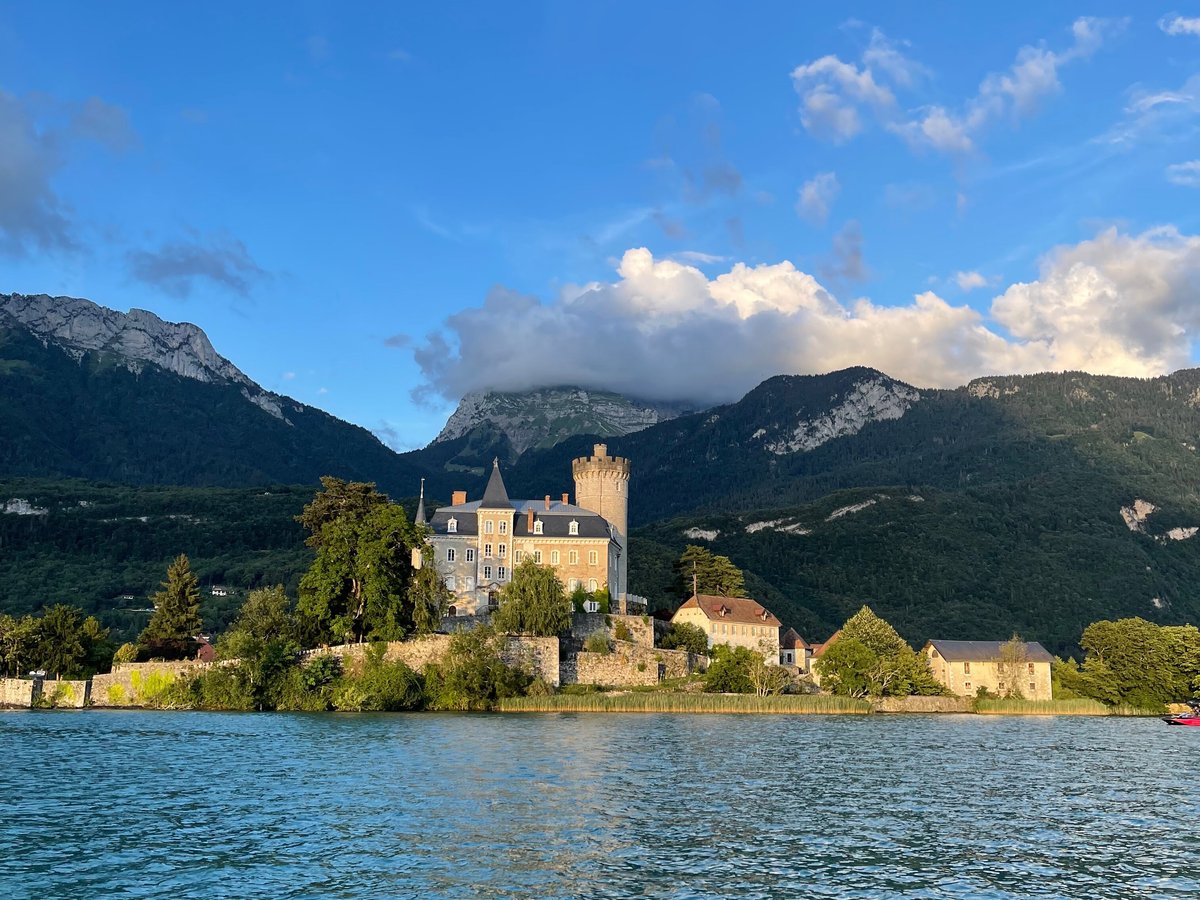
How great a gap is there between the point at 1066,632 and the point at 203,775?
162m

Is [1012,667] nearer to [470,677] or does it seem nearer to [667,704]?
[667,704]

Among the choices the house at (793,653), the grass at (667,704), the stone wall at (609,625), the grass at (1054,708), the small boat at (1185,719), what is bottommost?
the small boat at (1185,719)

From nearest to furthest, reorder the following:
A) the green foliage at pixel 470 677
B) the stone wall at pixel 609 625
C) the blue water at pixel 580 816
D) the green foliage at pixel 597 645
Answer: the blue water at pixel 580 816 < the green foliage at pixel 470 677 < the green foliage at pixel 597 645 < the stone wall at pixel 609 625

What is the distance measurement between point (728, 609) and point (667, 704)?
2615 cm

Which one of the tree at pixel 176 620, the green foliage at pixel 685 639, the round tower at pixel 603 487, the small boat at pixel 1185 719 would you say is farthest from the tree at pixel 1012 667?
the tree at pixel 176 620

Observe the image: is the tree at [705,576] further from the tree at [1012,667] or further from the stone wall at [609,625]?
the tree at [1012,667]

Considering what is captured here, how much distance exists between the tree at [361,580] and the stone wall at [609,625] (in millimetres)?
13118

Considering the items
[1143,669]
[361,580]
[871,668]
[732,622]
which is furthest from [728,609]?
[1143,669]

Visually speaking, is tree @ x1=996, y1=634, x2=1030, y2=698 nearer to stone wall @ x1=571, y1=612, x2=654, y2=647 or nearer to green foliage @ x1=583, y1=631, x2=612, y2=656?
stone wall @ x1=571, y1=612, x2=654, y2=647

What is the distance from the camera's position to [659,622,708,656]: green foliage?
89.4 metres

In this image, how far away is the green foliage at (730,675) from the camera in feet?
267

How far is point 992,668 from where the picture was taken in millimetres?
107312

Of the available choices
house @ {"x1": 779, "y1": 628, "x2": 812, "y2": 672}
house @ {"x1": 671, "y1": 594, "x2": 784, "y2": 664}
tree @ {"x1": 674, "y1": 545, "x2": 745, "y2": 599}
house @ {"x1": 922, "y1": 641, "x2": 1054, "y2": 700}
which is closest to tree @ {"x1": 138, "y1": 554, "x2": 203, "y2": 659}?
house @ {"x1": 671, "y1": 594, "x2": 784, "y2": 664}

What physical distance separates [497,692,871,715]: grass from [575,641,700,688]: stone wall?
313 centimetres
